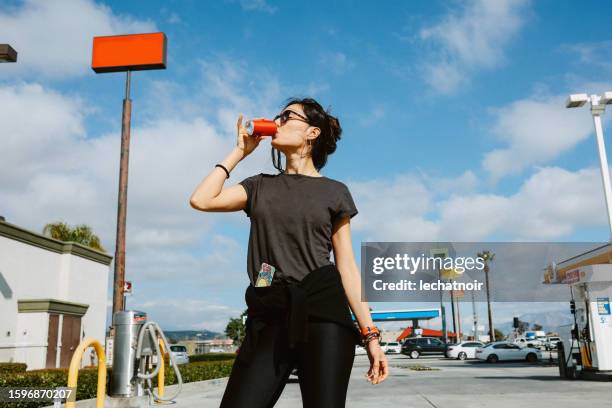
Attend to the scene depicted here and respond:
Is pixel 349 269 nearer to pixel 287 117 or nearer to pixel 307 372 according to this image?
pixel 307 372

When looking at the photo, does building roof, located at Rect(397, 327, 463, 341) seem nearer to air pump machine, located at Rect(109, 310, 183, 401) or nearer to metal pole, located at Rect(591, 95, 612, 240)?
metal pole, located at Rect(591, 95, 612, 240)

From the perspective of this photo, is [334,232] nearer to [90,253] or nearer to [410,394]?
[410,394]

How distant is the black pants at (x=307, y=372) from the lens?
2.20m

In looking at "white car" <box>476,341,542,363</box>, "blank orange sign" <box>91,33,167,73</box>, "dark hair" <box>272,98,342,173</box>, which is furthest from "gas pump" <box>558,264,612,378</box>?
"white car" <box>476,341,542,363</box>

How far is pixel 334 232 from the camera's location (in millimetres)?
2539

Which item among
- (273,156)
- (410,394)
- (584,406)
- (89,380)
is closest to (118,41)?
(89,380)

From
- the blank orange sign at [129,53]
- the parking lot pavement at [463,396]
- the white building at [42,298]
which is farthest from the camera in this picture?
the blank orange sign at [129,53]

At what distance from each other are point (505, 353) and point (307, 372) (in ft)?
107

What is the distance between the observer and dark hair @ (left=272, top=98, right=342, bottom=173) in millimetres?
2756

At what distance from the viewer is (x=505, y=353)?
105 feet

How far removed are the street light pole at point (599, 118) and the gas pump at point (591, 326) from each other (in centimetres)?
147

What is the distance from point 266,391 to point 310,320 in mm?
304

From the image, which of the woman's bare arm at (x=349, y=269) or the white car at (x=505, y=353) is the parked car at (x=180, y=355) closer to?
the white car at (x=505, y=353)

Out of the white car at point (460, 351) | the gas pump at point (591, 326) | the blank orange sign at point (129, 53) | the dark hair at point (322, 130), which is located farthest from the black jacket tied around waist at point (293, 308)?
the white car at point (460, 351)
